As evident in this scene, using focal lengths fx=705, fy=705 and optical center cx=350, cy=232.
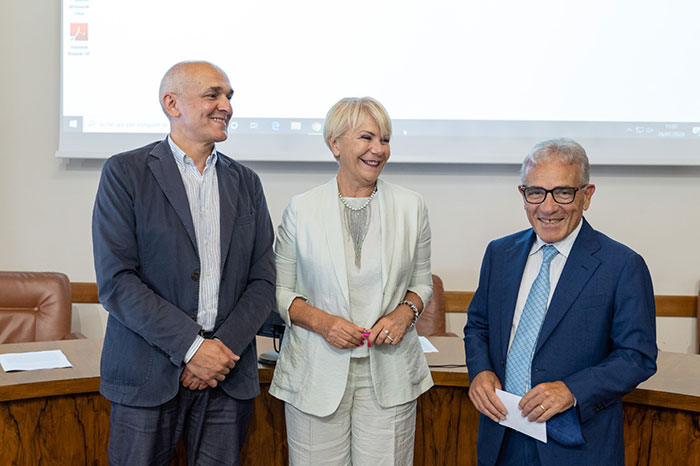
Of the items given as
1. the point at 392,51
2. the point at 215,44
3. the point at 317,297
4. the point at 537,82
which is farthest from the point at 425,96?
the point at 317,297

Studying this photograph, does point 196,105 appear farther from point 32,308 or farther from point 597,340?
point 32,308

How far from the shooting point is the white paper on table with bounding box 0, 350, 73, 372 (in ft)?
7.73

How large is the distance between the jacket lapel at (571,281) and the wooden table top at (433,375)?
668mm

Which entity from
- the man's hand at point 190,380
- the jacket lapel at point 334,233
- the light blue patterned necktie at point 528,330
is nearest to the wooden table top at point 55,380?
the man's hand at point 190,380

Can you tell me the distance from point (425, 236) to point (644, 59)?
2.30m

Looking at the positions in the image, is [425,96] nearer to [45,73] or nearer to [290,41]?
[290,41]

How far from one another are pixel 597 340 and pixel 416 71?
2.42m

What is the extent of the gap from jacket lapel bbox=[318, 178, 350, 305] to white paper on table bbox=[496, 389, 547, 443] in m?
0.52

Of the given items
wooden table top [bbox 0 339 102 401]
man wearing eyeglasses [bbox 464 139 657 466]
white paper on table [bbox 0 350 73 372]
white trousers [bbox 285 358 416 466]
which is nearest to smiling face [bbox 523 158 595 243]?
man wearing eyeglasses [bbox 464 139 657 466]

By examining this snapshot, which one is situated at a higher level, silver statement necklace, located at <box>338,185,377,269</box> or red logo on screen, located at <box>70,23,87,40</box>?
red logo on screen, located at <box>70,23,87,40</box>

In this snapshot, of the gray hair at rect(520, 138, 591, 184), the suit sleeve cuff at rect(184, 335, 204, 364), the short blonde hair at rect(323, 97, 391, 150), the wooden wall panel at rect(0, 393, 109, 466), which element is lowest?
the wooden wall panel at rect(0, 393, 109, 466)

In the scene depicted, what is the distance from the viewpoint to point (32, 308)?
3484 mm

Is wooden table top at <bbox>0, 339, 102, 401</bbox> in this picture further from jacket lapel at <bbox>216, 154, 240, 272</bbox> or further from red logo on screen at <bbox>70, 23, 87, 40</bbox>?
red logo on screen at <bbox>70, 23, 87, 40</bbox>

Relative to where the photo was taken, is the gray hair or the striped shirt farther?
the striped shirt
